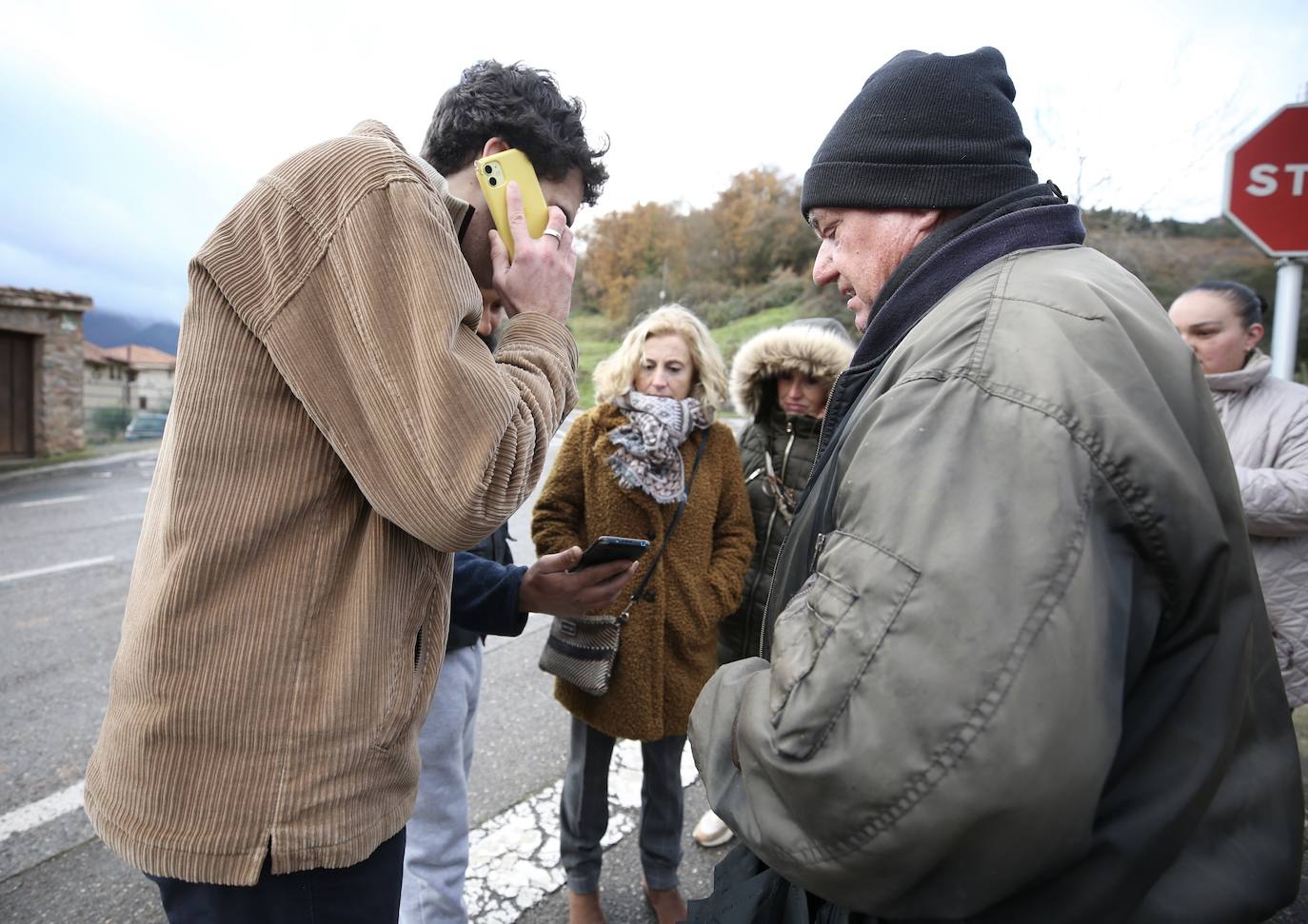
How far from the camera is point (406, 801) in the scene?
4.20ft

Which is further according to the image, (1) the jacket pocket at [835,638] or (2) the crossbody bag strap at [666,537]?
(2) the crossbody bag strap at [666,537]

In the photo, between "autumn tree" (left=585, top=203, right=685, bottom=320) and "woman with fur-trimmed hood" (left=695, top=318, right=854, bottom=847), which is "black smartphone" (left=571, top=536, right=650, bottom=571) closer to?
"woman with fur-trimmed hood" (left=695, top=318, right=854, bottom=847)

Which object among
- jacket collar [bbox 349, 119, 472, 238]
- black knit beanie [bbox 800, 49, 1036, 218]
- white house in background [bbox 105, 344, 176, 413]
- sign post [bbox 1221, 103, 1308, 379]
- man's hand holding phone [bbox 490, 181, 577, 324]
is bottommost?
white house in background [bbox 105, 344, 176, 413]

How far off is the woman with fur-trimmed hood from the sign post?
6.05 ft

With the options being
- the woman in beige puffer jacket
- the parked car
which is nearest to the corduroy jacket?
the woman in beige puffer jacket

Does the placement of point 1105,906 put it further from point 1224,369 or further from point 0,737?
point 0,737

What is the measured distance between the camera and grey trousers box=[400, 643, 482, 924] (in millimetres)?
1883

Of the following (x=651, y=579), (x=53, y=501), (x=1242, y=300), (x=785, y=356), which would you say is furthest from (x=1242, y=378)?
(x=53, y=501)

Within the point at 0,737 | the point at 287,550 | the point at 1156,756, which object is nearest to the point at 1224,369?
the point at 1156,756

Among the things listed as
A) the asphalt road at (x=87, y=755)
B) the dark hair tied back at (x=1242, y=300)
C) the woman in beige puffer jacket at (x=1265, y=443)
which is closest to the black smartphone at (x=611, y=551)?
the asphalt road at (x=87, y=755)

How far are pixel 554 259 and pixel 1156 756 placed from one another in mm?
1160

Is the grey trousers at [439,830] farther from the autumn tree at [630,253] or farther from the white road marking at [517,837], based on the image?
the autumn tree at [630,253]

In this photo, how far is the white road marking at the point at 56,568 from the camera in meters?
5.96

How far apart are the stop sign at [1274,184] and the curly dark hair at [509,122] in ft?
10.3
